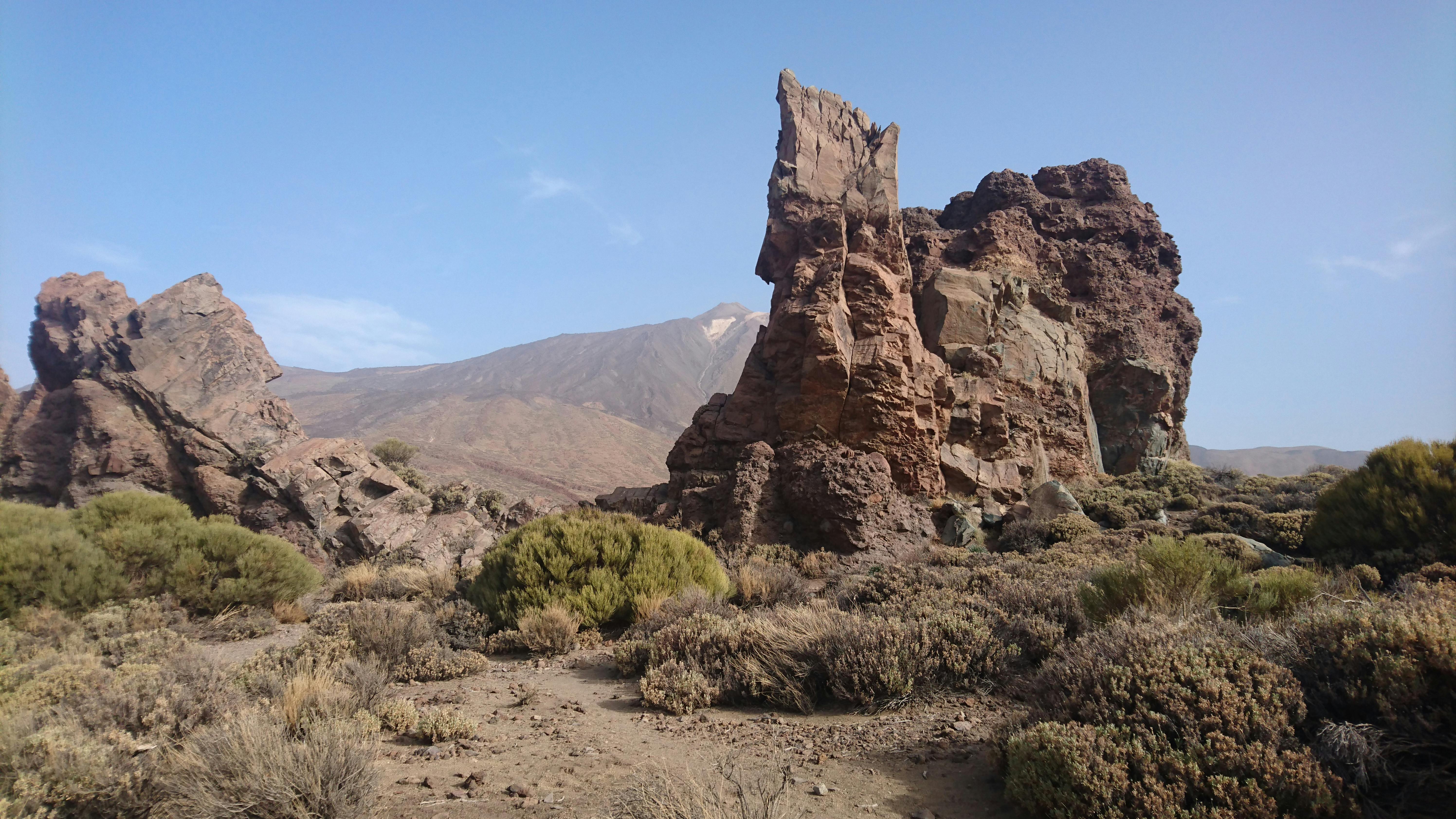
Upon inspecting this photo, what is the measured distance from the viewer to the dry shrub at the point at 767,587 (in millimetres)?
9109

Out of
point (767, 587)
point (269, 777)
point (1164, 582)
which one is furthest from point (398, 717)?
point (1164, 582)

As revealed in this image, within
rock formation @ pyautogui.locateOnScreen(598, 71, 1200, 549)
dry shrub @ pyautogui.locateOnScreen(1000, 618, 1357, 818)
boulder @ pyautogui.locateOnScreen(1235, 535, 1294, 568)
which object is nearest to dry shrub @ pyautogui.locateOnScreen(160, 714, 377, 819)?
dry shrub @ pyautogui.locateOnScreen(1000, 618, 1357, 818)

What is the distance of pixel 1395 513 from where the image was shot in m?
8.66

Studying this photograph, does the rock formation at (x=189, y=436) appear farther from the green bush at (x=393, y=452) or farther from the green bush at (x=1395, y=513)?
the green bush at (x=1395, y=513)

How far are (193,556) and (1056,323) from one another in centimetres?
2128

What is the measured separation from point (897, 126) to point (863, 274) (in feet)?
15.8

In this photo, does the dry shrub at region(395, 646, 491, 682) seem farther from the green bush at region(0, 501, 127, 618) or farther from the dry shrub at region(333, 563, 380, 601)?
the green bush at region(0, 501, 127, 618)

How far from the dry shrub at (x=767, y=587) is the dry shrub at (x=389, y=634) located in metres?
4.09

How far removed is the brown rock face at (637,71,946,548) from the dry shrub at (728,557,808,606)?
2903mm

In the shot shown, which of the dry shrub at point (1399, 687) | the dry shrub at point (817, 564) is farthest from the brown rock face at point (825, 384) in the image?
the dry shrub at point (1399, 687)

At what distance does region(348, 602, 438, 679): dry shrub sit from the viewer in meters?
6.72

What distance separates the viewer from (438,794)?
12.5ft

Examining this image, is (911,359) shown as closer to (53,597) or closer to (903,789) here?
(903,789)

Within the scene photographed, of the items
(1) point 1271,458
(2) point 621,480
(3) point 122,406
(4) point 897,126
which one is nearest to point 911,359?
(4) point 897,126
